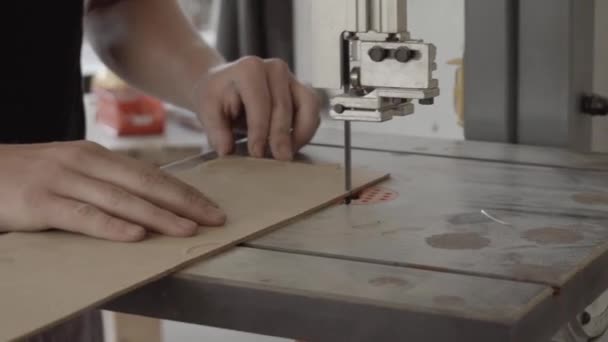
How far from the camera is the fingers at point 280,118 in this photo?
1408mm

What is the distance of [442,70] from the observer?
1752mm

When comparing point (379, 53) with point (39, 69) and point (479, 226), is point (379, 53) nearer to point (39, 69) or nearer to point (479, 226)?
point (479, 226)

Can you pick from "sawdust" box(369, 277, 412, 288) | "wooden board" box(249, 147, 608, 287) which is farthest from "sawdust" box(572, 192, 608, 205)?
"sawdust" box(369, 277, 412, 288)

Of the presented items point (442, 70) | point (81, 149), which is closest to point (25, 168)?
point (81, 149)

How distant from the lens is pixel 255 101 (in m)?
1.40

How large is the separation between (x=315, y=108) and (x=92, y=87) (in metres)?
1.96

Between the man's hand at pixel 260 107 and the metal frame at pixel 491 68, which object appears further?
the metal frame at pixel 491 68

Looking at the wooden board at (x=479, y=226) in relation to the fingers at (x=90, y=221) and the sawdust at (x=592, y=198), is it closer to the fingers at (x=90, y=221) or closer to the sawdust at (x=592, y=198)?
the sawdust at (x=592, y=198)

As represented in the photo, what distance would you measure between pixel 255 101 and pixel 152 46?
1.09 feet

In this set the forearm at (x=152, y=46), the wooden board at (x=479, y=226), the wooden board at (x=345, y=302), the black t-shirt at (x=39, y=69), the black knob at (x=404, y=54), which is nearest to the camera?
the wooden board at (x=345, y=302)

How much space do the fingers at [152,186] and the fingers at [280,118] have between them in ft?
1.07

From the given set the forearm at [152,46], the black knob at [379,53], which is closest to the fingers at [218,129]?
the forearm at [152,46]

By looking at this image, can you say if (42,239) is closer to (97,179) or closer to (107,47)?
(97,179)

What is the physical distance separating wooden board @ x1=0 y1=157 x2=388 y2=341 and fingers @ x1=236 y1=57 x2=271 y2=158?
0.05 meters
